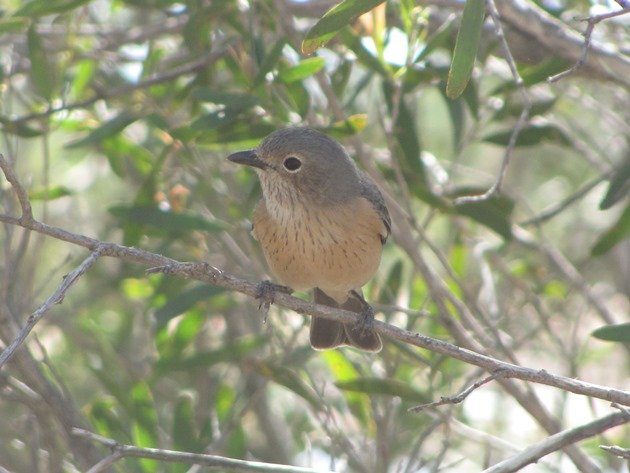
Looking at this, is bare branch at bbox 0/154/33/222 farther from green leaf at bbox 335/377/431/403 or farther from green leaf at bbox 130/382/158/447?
green leaf at bbox 130/382/158/447

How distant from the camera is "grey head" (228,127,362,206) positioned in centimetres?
515

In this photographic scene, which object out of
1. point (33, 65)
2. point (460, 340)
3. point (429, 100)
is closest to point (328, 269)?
point (460, 340)

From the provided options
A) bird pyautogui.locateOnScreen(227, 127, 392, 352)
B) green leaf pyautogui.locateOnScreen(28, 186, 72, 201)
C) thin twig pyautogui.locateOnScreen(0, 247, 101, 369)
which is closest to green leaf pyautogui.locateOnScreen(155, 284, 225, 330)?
bird pyautogui.locateOnScreen(227, 127, 392, 352)

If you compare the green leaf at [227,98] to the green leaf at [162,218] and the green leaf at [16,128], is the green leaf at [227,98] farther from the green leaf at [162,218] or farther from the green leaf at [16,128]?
the green leaf at [16,128]

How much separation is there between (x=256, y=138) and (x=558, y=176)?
3.49m

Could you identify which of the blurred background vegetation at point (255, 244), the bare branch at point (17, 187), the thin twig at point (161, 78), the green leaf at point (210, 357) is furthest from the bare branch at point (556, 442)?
the thin twig at point (161, 78)

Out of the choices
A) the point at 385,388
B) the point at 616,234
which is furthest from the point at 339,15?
the point at 616,234

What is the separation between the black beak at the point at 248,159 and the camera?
200 inches

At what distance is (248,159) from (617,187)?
1914 mm

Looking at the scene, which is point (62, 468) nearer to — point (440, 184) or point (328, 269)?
point (328, 269)

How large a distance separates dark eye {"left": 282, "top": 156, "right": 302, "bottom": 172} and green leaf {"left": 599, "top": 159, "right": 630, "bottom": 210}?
1.59 meters

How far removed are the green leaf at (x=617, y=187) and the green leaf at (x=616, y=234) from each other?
102mm

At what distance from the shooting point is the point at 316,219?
5.16 m

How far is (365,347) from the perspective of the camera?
533cm
